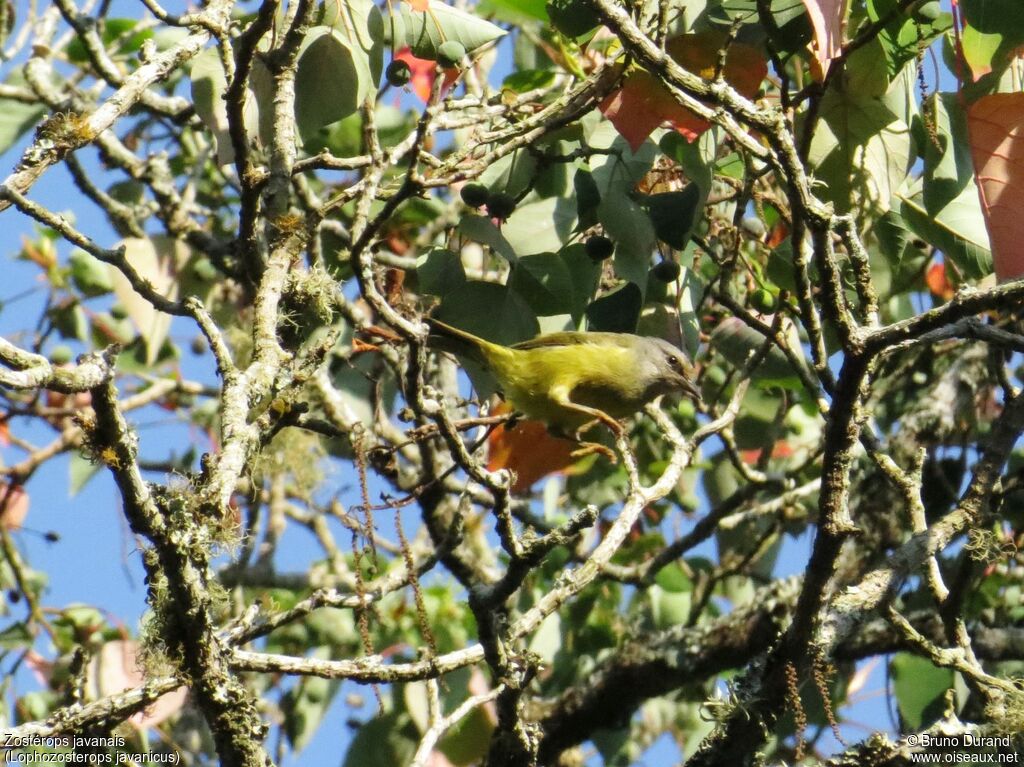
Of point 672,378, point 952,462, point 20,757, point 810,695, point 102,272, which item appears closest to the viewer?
point 20,757

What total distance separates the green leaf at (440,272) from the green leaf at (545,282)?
6.2 inches

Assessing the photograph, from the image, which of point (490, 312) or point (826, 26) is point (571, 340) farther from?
point (826, 26)

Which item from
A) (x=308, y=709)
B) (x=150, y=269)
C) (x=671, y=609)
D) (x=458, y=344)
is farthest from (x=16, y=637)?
(x=671, y=609)

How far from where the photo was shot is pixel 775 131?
2303 millimetres

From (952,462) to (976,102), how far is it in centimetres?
262

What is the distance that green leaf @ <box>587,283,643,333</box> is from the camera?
10.5 feet

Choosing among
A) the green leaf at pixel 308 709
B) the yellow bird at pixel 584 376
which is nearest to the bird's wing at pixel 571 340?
the yellow bird at pixel 584 376

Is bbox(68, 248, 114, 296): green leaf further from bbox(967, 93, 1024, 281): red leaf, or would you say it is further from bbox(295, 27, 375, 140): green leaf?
bbox(967, 93, 1024, 281): red leaf

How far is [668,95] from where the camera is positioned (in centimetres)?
301

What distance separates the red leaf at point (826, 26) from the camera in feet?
8.75

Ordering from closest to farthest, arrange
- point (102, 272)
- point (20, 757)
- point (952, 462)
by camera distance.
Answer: point (20, 757)
point (952, 462)
point (102, 272)

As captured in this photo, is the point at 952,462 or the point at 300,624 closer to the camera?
the point at 952,462

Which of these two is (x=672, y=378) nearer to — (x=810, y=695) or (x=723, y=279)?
(x=723, y=279)

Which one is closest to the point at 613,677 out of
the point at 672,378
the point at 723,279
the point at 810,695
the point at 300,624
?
the point at 810,695
